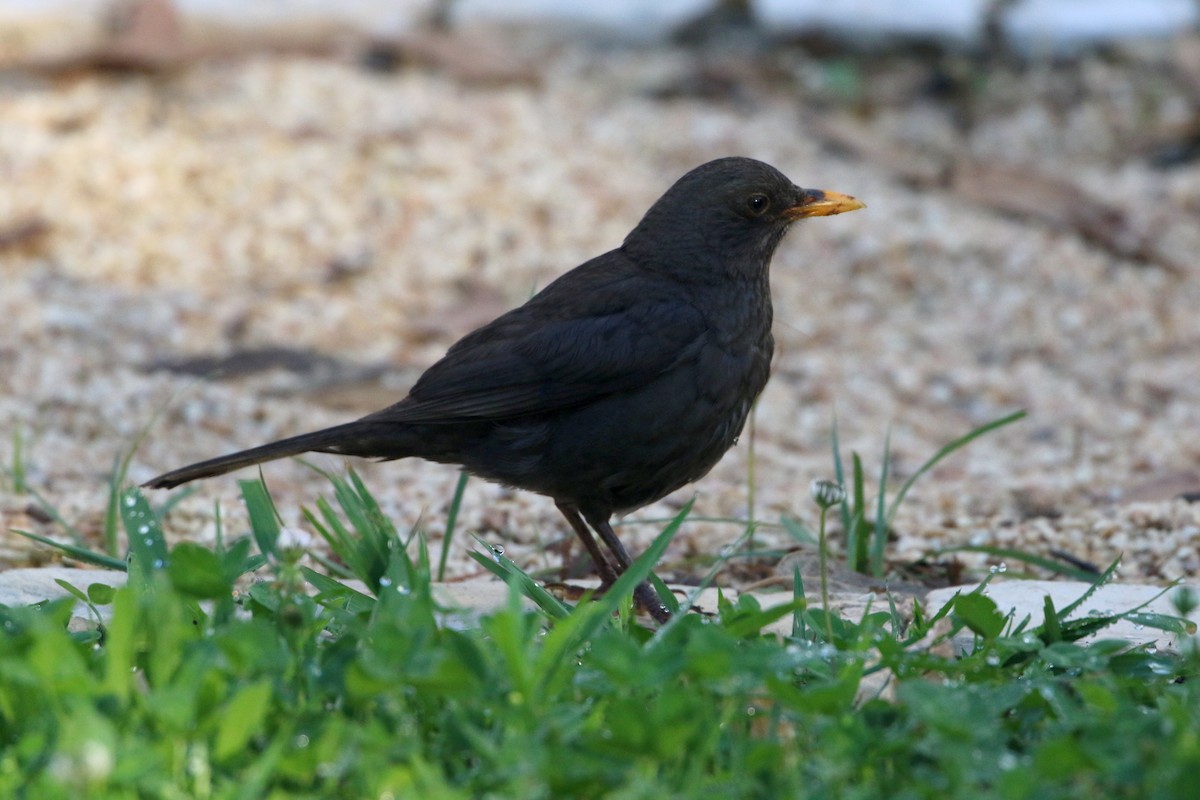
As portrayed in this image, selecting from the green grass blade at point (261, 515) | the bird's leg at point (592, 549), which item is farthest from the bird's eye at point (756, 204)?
the green grass blade at point (261, 515)

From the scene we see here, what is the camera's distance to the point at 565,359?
3676 millimetres

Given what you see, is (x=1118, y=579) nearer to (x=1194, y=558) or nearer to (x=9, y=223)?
(x=1194, y=558)

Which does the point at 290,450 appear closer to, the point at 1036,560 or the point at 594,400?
the point at 594,400

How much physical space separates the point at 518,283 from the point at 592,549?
8.94ft

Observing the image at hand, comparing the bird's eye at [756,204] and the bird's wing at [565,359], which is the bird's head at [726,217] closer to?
the bird's eye at [756,204]

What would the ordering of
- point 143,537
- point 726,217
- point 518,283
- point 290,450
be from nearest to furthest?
point 143,537, point 290,450, point 726,217, point 518,283

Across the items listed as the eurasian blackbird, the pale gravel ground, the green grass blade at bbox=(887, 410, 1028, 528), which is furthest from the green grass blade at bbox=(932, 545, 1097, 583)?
the eurasian blackbird

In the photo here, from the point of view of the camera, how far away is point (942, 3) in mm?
9375

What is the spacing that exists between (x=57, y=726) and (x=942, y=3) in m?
8.16

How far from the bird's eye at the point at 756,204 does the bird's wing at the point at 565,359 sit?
391mm

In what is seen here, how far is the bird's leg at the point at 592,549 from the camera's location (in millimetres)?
3775

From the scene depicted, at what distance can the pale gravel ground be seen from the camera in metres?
4.87

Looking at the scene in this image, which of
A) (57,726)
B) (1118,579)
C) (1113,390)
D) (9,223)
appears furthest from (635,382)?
(9,223)

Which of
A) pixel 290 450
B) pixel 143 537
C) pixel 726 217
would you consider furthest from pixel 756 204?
pixel 143 537
